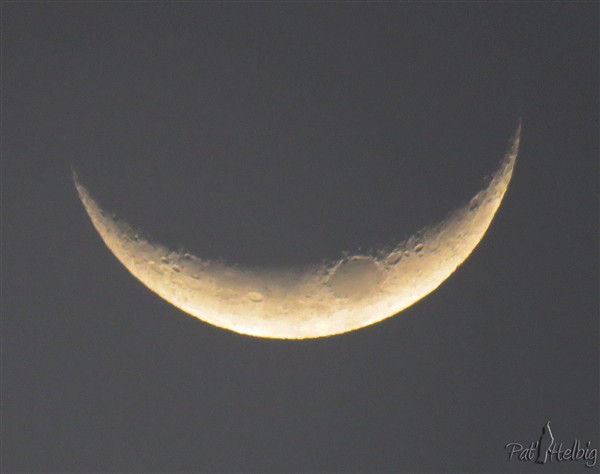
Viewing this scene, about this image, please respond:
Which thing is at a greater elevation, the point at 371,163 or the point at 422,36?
the point at 422,36

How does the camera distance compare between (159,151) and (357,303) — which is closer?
(159,151)

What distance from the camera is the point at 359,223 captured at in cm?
440

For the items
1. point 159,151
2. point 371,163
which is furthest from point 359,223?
point 159,151

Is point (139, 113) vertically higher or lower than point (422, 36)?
lower

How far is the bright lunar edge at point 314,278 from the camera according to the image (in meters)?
4.68

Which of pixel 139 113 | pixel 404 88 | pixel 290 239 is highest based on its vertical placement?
pixel 404 88

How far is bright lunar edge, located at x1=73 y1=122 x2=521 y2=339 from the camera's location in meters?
4.68

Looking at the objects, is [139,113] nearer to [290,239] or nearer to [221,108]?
[221,108]

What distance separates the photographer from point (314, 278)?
4672 millimetres

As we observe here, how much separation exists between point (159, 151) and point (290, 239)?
3.05ft

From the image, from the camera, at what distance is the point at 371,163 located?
430cm

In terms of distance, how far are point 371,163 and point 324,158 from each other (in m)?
0.27

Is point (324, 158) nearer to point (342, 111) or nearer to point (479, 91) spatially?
point (342, 111)

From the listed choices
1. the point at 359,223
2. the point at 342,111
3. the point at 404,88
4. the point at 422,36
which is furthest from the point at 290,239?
the point at 422,36
